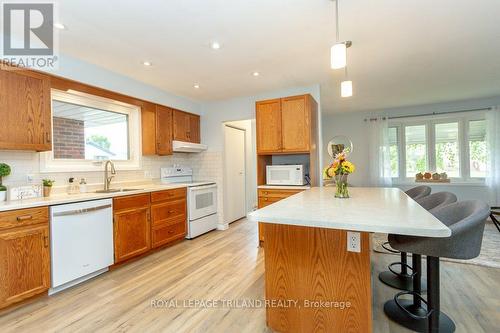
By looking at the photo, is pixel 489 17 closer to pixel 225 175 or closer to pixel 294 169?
pixel 294 169

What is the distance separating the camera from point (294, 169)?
11.8 feet

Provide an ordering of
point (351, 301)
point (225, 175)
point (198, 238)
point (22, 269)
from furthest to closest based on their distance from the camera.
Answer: point (225, 175) < point (198, 238) < point (22, 269) < point (351, 301)

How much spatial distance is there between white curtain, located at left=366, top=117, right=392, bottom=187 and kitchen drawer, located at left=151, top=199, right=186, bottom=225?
4324 millimetres

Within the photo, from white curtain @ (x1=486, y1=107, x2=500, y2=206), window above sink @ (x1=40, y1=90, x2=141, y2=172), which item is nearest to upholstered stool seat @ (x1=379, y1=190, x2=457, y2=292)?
window above sink @ (x1=40, y1=90, x2=141, y2=172)

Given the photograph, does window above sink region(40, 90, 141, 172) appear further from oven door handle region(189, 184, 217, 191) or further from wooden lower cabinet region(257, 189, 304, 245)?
wooden lower cabinet region(257, 189, 304, 245)

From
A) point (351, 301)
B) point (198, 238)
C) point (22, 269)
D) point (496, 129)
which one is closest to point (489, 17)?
point (351, 301)

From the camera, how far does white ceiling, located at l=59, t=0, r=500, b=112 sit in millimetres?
1945

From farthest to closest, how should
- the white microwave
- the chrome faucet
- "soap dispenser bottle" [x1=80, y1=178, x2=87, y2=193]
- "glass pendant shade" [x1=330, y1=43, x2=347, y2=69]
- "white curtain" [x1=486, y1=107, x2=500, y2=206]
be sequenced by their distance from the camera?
1. "white curtain" [x1=486, y1=107, x2=500, y2=206]
2. the white microwave
3. the chrome faucet
4. "soap dispenser bottle" [x1=80, y1=178, x2=87, y2=193]
5. "glass pendant shade" [x1=330, y1=43, x2=347, y2=69]

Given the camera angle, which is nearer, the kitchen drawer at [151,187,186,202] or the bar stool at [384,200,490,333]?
the bar stool at [384,200,490,333]

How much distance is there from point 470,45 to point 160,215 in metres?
4.19

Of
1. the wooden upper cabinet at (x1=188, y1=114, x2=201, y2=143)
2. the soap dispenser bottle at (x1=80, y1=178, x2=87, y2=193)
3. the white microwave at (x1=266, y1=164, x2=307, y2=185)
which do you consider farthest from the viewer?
the wooden upper cabinet at (x1=188, y1=114, x2=201, y2=143)

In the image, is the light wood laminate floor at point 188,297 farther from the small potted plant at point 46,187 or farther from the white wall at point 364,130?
the white wall at point 364,130

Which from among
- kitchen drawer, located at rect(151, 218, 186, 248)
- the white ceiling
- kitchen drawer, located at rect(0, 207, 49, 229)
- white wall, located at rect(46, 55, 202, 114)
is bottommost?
kitchen drawer, located at rect(151, 218, 186, 248)

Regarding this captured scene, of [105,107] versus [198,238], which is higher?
[105,107]
